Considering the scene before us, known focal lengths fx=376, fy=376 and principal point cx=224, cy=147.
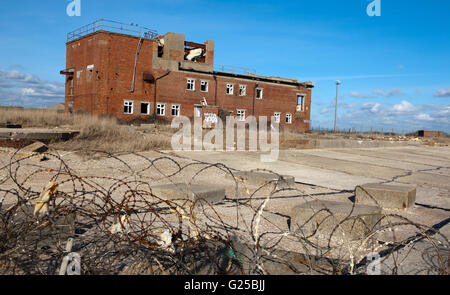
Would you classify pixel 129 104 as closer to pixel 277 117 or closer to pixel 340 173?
pixel 277 117

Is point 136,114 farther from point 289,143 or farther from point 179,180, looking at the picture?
point 179,180

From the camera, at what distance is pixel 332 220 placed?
5531 millimetres

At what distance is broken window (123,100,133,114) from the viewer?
33384 millimetres

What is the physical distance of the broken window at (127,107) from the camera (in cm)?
3338

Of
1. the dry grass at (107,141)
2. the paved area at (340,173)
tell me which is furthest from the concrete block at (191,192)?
the dry grass at (107,141)

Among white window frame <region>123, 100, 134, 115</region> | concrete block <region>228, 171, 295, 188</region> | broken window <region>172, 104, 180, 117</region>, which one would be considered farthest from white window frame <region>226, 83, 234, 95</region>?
concrete block <region>228, 171, 295, 188</region>

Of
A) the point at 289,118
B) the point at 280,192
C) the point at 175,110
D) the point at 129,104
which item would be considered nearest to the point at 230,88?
the point at 175,110

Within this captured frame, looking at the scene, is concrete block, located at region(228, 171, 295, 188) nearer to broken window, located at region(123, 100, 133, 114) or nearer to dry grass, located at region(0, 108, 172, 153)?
dry grass, located at region(0, 108, 172, 153)

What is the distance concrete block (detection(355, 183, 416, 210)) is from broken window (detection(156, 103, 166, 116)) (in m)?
29.6

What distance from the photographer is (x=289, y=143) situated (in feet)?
73.9

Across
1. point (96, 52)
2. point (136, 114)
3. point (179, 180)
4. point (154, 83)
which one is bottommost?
point (179, 180)

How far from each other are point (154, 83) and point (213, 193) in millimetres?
29086
